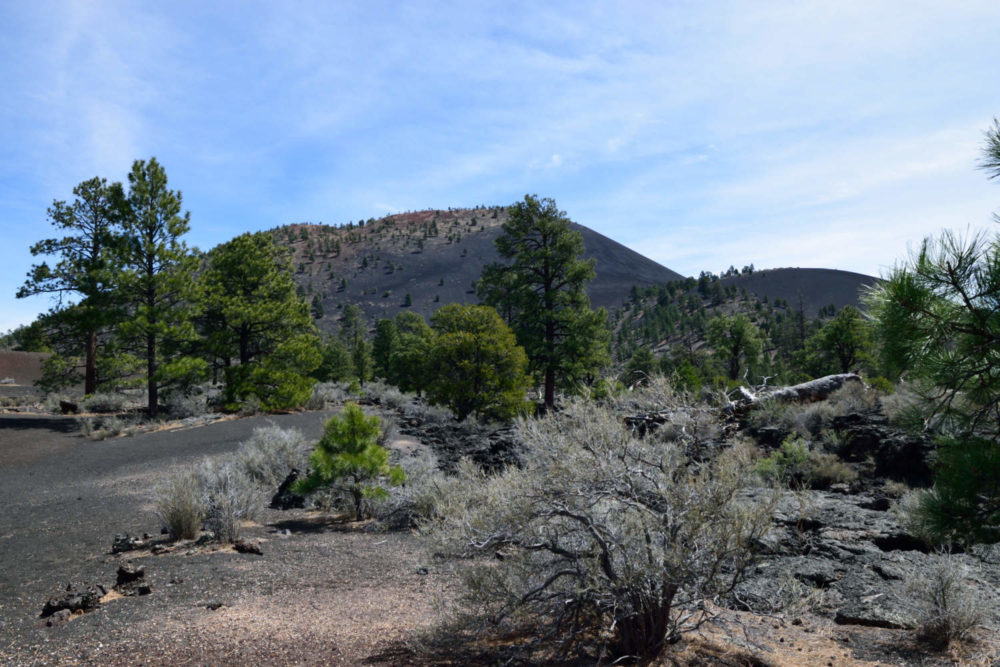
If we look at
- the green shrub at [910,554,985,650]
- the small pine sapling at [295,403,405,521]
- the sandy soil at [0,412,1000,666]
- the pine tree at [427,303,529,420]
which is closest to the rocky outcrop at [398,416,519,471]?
the pine tree at [427,303,529,420]

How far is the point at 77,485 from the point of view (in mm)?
10531

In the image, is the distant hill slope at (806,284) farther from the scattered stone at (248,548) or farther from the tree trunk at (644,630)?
the tree trunk at (644,630)

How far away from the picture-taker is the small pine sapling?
28.3 ft

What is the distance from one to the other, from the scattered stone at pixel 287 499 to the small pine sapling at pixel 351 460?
1.13 metres

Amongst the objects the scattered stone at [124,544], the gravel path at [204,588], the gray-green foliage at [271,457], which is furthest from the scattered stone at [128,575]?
the gray-green foliage at [271,457]

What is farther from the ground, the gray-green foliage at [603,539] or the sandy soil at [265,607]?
the gray-green foliage at [603,539]

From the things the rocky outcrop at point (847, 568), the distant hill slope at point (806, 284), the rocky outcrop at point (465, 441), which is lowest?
the rocky outcrop at point (847, 568)

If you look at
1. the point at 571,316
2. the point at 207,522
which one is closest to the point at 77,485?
the point at 207,522

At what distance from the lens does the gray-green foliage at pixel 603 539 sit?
3.60 meters

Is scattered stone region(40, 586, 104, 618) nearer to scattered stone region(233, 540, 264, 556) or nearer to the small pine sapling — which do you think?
scattered stone region(233, 540, 264, 556)

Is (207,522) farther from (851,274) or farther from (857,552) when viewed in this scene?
(851,274)

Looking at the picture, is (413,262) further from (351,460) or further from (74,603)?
(74,603)

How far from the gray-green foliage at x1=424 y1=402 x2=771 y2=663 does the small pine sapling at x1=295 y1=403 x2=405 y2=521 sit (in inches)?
194

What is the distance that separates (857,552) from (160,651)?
7.34 meters
